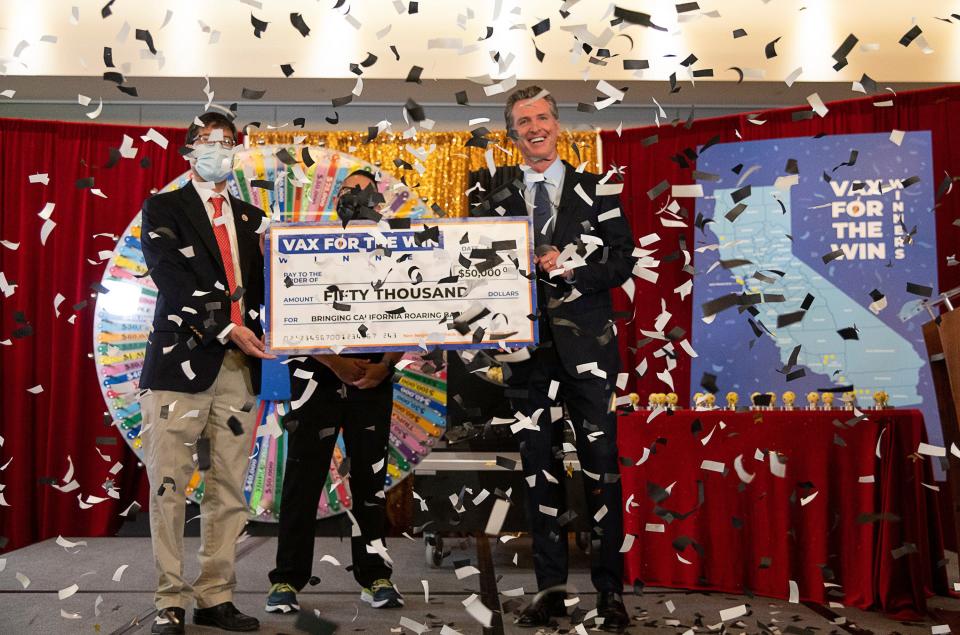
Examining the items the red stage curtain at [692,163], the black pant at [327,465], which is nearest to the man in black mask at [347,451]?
the black pant at [327,465]

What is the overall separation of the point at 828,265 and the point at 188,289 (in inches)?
152

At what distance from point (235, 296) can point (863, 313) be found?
381 centimetres

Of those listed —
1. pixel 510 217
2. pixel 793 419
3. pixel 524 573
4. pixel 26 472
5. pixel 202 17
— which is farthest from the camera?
pixel 26 472

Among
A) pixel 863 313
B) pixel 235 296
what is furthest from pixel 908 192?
pixel 235 296

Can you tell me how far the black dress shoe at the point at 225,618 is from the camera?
265cm

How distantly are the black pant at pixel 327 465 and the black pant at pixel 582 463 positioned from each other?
0.57m

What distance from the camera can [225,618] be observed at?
2.68 metres

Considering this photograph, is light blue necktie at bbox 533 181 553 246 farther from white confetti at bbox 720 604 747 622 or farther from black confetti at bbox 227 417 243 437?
white confetti at bbox 720 604 747 622

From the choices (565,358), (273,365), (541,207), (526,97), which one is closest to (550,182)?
(541,207)

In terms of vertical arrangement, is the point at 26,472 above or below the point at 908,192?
below

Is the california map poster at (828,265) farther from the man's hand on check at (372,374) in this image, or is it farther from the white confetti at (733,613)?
the man's hand on check at (372,374)

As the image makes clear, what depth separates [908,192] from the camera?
5074 mm

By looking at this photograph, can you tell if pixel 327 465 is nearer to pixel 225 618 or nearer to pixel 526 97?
pixel 225 618

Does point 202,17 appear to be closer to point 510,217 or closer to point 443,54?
point 443,54
